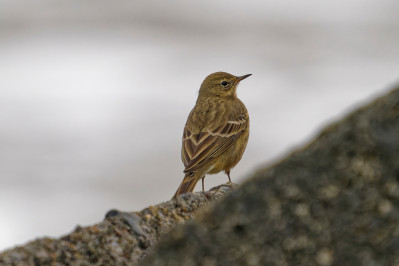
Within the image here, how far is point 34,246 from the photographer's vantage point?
11.5 ft

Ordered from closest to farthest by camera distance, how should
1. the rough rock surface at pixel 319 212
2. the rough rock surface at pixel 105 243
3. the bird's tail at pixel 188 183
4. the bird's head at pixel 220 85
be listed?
1. the rough rock surface at pixel 319 212
2. the rough rock surface at pixel 105 243
3. the bird's tail at pixel 188 183
4. the bird's head at pixel 220 85

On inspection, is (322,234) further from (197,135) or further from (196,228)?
(197,135)

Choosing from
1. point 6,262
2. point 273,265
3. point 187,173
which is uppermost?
point 187,173

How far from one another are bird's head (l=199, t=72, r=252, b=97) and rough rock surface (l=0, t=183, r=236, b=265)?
329 inches

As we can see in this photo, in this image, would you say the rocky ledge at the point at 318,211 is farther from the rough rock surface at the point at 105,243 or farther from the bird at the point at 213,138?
the bird at the point at 213,138

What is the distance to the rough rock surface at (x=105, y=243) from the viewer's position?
3.43m

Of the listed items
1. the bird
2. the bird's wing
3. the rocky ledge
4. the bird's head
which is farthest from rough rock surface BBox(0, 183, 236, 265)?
the bird's head

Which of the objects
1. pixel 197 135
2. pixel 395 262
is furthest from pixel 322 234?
pixel 197 135

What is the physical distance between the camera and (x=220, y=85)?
12539 mm

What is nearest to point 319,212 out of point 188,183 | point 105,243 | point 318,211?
point 318,211

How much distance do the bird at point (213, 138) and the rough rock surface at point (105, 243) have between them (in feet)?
16.7

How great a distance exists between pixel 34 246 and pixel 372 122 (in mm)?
1908

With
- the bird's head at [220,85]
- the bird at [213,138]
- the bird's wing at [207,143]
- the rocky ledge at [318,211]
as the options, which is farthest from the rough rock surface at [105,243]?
the bird's head at [220,85]

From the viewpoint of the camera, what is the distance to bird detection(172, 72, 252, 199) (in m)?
9.91
